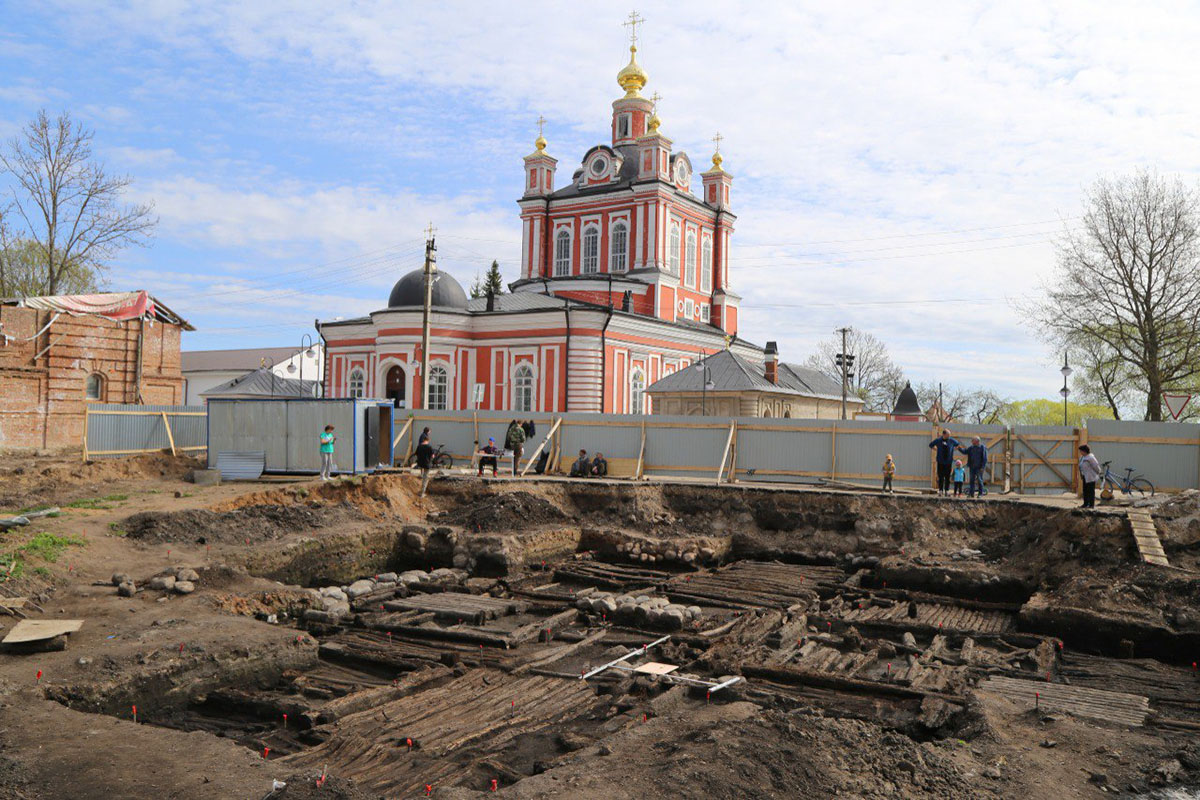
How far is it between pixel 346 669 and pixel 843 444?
53.6 feet

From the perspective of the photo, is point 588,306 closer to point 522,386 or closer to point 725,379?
point 522,386

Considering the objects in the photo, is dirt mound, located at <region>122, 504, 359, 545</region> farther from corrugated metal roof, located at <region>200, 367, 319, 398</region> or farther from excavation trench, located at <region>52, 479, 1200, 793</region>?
corrugated metal roof, located at <region>200, 367, 319, 398</region>

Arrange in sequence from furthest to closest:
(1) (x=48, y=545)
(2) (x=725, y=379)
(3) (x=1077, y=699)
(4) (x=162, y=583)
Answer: (2) (x=725, y=379) → (1) (x=48, y=545) → (4) (x=162, y=583) → (3) (x=1077, y=699)

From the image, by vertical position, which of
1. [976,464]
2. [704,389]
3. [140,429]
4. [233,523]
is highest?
[704,389]

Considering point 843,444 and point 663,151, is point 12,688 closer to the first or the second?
point 843,444

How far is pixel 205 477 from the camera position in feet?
71.7

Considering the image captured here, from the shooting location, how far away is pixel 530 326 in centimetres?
3688

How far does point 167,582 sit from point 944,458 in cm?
1682

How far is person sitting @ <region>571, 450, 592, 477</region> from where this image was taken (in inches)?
974

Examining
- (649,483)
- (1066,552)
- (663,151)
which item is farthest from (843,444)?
(663,151)

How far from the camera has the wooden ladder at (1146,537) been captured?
571 inches

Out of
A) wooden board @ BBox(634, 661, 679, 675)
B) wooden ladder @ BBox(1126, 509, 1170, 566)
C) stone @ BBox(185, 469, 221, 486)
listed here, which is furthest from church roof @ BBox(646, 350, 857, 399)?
wooden board @ BBox(634, 661, 679, 675)

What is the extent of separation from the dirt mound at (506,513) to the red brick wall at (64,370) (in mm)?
17397

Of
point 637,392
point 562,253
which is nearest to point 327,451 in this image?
point 637,392
